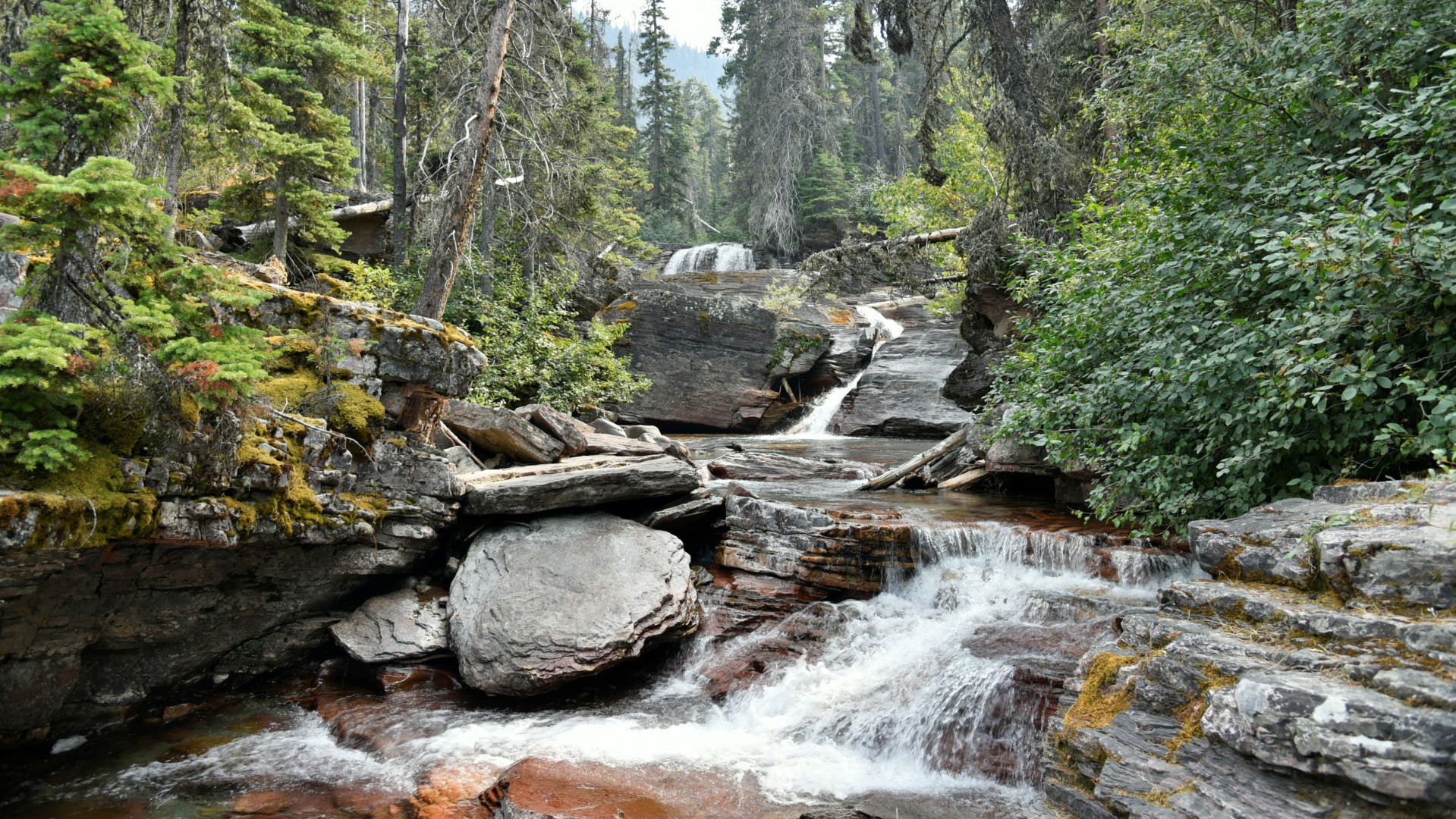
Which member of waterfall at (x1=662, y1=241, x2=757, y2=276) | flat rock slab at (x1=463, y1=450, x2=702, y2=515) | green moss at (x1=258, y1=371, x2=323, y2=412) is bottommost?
flat rock slab at (x1=463, y1=450, x2=702, y2=515)

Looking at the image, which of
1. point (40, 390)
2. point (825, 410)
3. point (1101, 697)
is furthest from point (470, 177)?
point (825, 410)

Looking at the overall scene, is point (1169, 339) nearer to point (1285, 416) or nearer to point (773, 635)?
point (1285, 416)

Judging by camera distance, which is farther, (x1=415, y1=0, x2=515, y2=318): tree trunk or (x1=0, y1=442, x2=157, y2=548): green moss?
(x1=415, y1=0, x2=515, y2=318): tree trunk

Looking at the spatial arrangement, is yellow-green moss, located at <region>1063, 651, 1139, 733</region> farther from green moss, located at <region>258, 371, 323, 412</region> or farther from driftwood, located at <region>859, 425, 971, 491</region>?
driftwood, located at <region>859, 425, 971, 491</region>

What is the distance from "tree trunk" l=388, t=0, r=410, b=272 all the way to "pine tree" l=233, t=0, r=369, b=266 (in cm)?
85

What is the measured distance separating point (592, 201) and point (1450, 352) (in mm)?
16376

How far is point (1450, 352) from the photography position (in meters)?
4.79

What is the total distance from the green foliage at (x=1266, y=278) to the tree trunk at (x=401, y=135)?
44.0 feet

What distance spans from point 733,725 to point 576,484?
127 inches

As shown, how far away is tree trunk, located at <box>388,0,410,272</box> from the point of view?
627 inches

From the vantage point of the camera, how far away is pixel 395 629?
24.6 feet

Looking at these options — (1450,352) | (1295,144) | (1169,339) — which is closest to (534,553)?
(1169,339)

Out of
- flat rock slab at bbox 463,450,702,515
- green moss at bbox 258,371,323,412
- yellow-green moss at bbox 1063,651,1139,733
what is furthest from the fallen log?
yellow-green moss at bbox 1063,651,1139,733

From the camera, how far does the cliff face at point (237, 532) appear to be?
5512 mm
